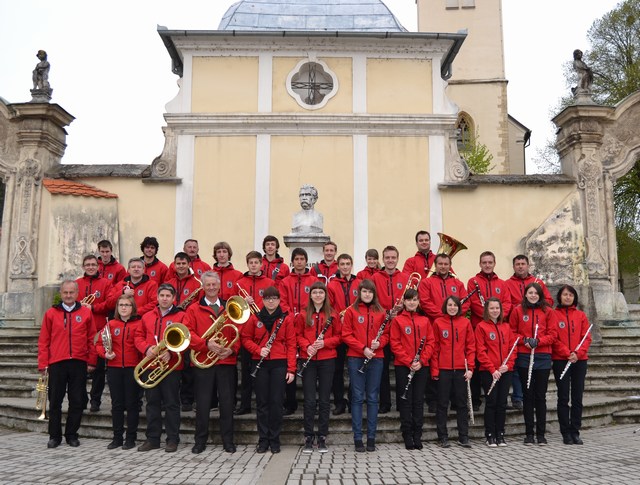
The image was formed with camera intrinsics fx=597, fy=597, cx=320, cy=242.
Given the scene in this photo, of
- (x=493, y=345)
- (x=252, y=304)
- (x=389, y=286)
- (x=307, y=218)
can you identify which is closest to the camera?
(x=493, y=345)

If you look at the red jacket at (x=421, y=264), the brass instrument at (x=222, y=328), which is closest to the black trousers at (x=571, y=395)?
the red jacket at (x=421, y=264)

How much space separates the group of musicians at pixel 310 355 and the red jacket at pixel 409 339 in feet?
0.04

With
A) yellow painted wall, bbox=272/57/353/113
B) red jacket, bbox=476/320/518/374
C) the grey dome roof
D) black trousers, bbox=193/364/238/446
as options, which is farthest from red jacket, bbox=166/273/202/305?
the grey dome roof

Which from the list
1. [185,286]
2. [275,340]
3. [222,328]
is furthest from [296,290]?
[185,286]

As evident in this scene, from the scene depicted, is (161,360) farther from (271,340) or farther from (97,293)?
(97,293)

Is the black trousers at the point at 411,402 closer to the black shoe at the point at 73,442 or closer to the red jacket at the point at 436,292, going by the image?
the red jacket at the point at 436,292

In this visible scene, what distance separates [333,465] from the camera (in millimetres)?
5684

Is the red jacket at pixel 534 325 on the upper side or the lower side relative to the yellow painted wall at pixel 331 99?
lower

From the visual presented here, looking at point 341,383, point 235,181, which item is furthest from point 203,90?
point 341,383

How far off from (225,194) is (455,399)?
7493 millimetres

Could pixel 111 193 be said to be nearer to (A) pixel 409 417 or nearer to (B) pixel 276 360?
(B) pixel 276 360

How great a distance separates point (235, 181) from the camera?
12.6 meters

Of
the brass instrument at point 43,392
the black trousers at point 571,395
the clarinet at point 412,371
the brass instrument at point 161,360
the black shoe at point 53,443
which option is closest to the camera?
the brass instrument at point 161,360

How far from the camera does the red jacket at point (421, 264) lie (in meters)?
7.86
